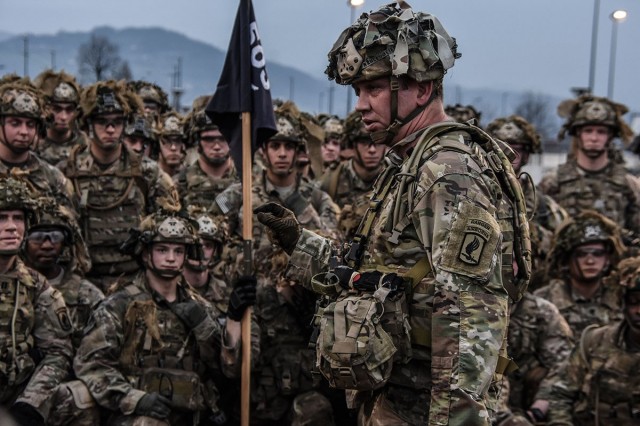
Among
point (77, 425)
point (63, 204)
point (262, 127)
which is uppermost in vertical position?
point (262, 127)

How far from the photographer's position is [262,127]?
22.9 ft

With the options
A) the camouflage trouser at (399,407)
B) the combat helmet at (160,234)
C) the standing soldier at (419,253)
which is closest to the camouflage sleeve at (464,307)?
the standing soldier at (419,253)

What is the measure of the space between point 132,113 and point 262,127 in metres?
4.51

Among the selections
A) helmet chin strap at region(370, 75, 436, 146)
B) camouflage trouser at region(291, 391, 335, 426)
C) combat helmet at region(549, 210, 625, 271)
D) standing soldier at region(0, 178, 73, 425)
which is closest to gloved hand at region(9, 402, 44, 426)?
standing soldier at region(0, 178, 73, 425)

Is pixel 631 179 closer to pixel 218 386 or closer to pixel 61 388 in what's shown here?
pixel 218 386

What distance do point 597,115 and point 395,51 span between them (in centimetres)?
753

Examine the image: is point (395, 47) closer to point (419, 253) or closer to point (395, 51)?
point (395, 51)

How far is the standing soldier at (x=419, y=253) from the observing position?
11.7ft

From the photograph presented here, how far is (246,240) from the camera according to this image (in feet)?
21.9

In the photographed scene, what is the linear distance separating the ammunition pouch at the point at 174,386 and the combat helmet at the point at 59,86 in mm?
5565

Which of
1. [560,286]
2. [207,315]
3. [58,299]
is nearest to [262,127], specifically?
[207,315]

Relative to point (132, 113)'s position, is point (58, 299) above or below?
below

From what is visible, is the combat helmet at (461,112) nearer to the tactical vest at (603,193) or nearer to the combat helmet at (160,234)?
the tactical vest at (603,193)

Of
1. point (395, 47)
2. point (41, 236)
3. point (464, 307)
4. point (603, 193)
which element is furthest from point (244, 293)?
point (603, 193)
